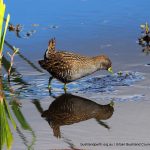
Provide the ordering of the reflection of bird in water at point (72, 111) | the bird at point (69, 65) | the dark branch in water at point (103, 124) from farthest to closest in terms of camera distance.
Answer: the bird at point (69, 65) < the reflection of bird in water at point (72, 111) < the dark branch in water at point (103, 124)

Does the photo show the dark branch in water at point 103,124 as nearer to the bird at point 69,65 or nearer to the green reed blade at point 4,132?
the green reed blade at point 4,132

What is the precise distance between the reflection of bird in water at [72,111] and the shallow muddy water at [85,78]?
12 mm

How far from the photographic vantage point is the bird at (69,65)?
9117mm

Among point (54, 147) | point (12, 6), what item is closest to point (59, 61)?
point (54, 147)

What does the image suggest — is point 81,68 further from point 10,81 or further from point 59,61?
point 10,81

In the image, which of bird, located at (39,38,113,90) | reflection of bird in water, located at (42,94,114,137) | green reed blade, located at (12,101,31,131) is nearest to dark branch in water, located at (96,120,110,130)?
reflection of bird in water, located at (42,94,114,137)

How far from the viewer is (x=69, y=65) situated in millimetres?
9266

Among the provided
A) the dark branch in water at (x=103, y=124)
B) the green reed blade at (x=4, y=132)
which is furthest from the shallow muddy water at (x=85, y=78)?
the green reed blade at (x=4, y=132)

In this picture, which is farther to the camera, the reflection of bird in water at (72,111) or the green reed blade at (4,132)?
the reflection of bird in water at (72,111)

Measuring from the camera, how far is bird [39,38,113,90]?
9.12m

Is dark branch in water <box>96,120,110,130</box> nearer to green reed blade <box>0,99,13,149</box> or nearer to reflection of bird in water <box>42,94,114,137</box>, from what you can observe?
reflection of bird in water <box>42,94,114,137</box>

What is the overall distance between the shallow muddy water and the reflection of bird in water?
0.01m

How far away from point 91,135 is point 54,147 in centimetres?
57

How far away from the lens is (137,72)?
9438mm
